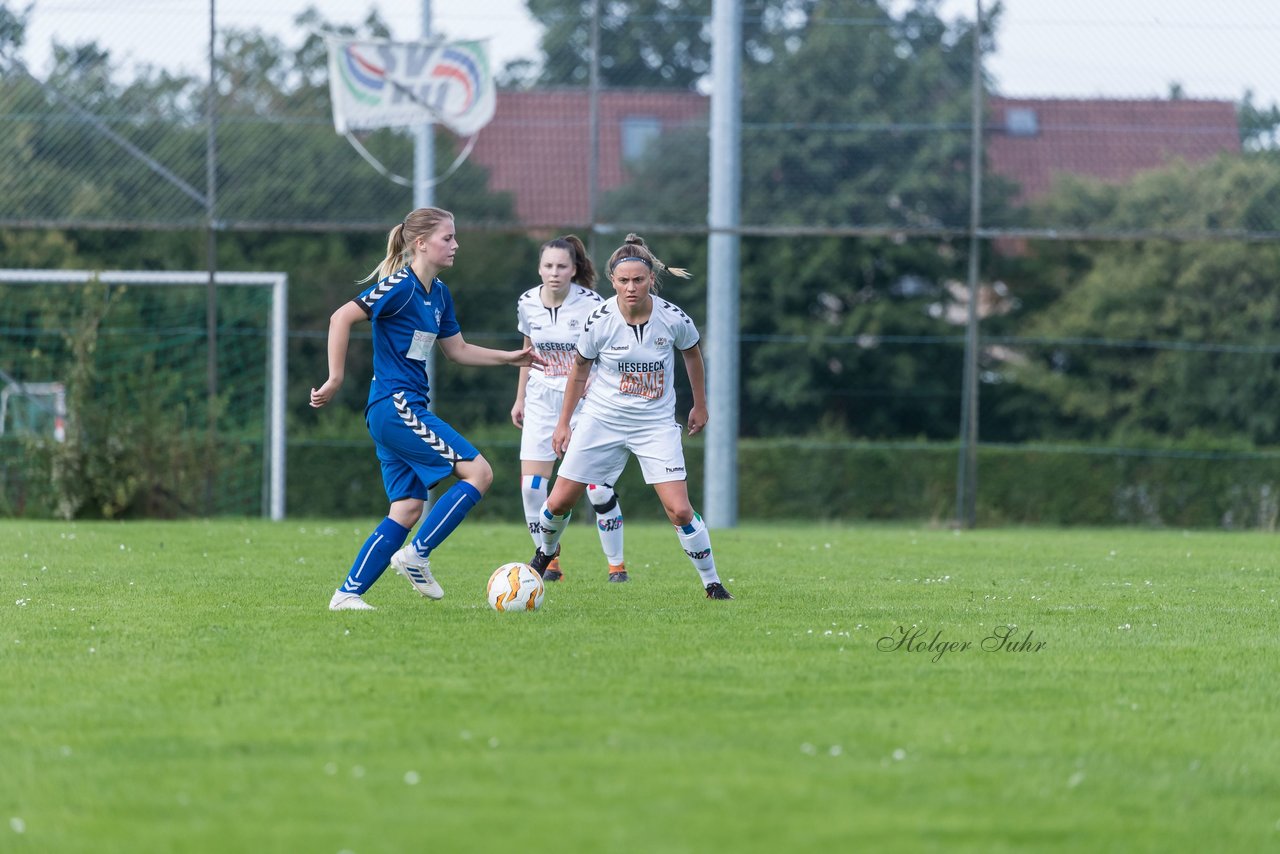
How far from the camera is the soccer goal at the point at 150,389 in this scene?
51.4 feet

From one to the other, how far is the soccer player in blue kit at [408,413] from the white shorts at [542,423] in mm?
2144

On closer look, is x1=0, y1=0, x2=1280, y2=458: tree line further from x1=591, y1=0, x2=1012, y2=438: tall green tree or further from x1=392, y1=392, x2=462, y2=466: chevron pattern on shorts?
x1=392, y1=392, x2=462, y2=466: chevron pattern on shorts

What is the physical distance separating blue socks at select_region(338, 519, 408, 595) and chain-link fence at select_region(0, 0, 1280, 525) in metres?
9.41

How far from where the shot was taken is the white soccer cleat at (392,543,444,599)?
8.13 m

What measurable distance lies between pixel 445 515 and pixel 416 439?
0.46m

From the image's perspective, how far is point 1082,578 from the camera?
1030cm

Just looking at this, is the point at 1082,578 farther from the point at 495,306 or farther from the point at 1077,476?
the point at 495,306

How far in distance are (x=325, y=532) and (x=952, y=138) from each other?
14.0 m

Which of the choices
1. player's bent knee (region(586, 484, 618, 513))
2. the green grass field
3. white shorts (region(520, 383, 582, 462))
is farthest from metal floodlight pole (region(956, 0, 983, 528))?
player's bent knee (region(586, 484, 618, 513))

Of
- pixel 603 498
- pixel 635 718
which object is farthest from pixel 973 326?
pixel 635 718

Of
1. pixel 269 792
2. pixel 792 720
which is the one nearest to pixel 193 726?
pixel 269 792

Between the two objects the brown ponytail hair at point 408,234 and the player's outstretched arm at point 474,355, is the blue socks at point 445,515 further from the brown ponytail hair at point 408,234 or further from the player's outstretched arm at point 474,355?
the brown ponytail hair at point 408,234

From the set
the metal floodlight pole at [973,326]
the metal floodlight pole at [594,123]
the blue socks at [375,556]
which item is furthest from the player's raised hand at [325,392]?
the metal floodlight pole at [973,326]

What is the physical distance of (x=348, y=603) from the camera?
786cm
